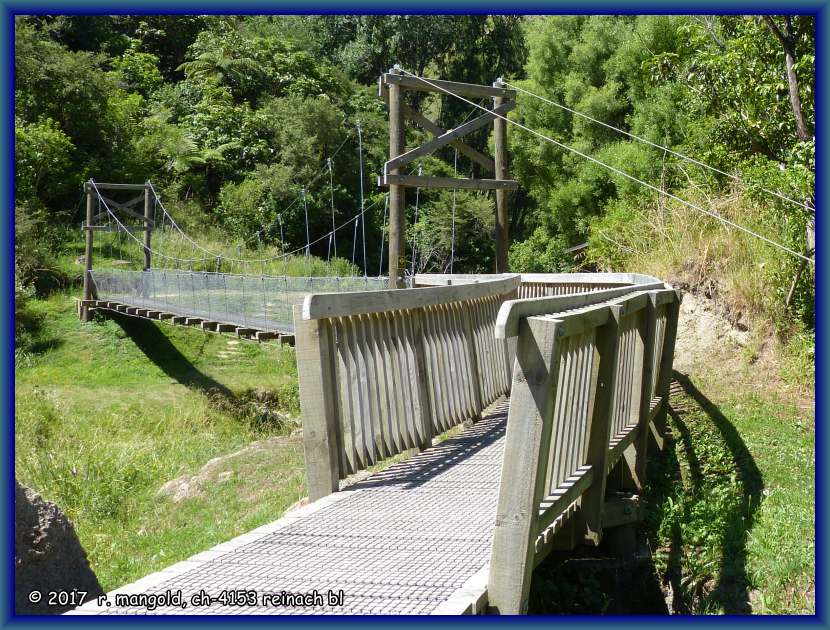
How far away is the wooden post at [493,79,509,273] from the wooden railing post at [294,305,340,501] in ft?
25.6

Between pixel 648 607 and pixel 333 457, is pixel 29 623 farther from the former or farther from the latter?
pixel 648 607

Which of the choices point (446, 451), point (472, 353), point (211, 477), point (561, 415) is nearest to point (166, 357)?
point (211, 477)

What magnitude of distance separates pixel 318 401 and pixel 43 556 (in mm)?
1144

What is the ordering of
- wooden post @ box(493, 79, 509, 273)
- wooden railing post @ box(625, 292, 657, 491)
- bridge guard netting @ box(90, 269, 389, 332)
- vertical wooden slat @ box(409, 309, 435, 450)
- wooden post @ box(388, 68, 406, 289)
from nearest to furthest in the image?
vertical wooden slat @ box(409, 309, 435, 450) < wooden railing post @ box(625, 292, 657, 491) < wooden post @ box(388, 68, 406, 289) < wooden post @ box(493, 79, 509, 273) < bridge guard netting @ box(90, 269, 389, 332)

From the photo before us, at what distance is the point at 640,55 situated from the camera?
2286 centimetres

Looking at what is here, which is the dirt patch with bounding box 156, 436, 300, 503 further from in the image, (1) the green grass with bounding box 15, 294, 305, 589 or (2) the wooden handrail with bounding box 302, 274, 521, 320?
(2) the wooden handrail with bounding box 302, 274, 521, 320

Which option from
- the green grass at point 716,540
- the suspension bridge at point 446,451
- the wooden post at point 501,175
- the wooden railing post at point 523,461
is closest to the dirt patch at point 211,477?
the suspension bridge at point 446,451

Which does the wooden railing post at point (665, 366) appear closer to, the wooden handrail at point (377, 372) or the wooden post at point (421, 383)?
the wooden handrail at point (377, 372)

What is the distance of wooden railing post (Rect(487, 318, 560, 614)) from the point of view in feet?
8.29

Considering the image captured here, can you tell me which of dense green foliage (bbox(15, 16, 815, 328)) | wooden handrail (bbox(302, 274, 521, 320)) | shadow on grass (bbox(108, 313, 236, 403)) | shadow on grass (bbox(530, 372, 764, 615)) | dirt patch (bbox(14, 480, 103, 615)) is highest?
dense green foliage (bbox(15, 16, 815, 328))

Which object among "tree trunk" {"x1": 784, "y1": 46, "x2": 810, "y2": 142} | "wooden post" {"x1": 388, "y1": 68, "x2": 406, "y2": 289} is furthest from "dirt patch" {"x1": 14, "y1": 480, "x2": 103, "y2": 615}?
"wooden post" {"x1": 388, "y1": 68, "x2": 406, "y2": 289}

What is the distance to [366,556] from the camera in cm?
296

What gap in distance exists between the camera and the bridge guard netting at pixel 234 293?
12.8 m

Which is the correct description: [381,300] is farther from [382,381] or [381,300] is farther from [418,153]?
[418,153]
